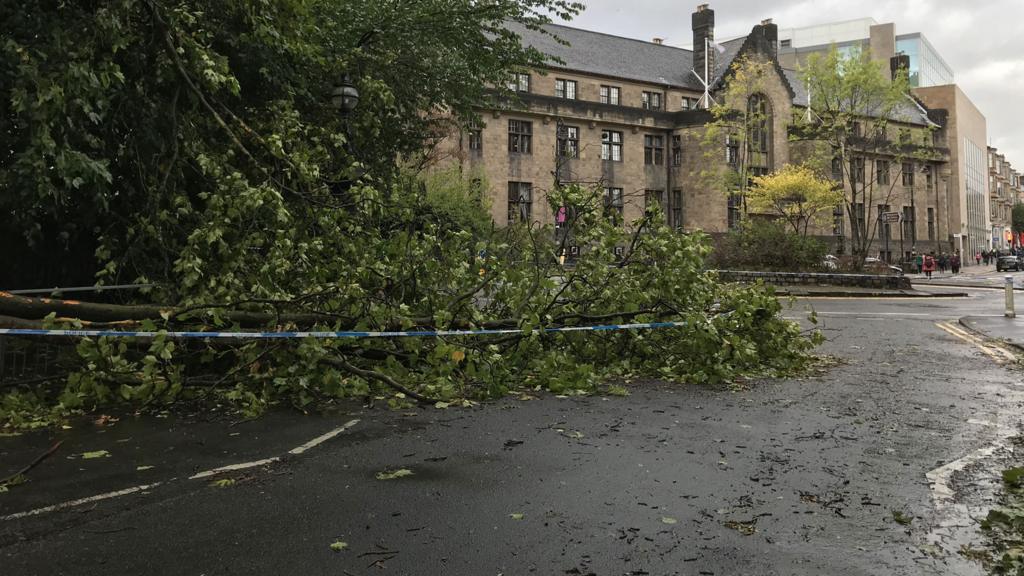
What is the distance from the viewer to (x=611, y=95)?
50.9m

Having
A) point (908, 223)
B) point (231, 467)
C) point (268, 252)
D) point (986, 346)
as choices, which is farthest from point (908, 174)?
point (231, 467)

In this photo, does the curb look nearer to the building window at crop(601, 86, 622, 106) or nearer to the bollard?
the bollard

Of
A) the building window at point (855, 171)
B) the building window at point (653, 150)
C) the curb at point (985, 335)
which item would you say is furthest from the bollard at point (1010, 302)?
the building window at point (653, 150)

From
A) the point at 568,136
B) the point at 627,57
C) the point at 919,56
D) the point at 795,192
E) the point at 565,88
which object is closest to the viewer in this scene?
the point at 795,192

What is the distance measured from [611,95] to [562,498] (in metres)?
49.6

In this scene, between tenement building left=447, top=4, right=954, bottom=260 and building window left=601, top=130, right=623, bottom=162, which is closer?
tenement building left=447, top=4, right=954, bottom=260

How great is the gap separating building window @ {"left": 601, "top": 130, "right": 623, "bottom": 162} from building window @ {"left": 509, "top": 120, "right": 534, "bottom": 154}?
5.56m

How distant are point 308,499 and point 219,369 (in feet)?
11.6

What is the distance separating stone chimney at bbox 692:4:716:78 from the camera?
173 ft

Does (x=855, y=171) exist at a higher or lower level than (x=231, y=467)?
higher

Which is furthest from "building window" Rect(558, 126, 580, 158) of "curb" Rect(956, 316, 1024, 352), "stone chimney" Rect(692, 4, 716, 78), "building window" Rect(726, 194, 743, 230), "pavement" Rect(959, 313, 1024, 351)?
"curb" Rect(956, 316, 1024, 352)

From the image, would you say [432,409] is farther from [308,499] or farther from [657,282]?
[657,282]

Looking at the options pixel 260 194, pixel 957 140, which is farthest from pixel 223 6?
pixel 957 140

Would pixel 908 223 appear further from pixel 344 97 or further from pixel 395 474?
pixel 395 474
